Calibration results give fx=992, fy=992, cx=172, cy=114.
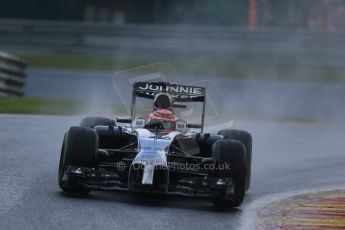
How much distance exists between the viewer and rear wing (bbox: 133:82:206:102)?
11.0 meters

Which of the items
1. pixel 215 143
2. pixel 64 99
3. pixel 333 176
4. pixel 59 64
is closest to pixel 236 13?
pixel 59 64

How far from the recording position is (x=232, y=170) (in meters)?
9.56

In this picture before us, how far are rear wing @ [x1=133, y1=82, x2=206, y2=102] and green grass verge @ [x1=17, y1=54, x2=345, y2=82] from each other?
13.1m

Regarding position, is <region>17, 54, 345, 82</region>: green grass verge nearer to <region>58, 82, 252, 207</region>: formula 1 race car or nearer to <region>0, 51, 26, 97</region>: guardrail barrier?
<region>0, 51, 26, 97</region>: guardrail barrier

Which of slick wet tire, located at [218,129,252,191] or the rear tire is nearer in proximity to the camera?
the rear tire

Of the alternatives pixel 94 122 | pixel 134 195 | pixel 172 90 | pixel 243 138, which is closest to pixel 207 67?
pixel 94 122

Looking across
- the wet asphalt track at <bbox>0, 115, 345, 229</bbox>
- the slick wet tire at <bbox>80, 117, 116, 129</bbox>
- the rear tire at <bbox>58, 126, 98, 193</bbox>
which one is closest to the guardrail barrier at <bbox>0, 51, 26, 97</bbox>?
the wet asphalt track at <bbox>0, 115, 345, 229</bbox>

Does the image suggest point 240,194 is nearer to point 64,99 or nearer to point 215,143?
point 215,143

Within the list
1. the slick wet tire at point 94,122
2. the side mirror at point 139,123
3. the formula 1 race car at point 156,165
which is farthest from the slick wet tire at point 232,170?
the slick wet tire at point 94,122

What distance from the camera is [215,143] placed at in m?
9.80

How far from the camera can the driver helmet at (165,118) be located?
10445 mm

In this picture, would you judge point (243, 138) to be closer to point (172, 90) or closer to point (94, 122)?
point (172, 90)

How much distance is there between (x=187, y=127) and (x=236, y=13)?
17.5 meters

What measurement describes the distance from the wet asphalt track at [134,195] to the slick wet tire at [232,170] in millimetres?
126
